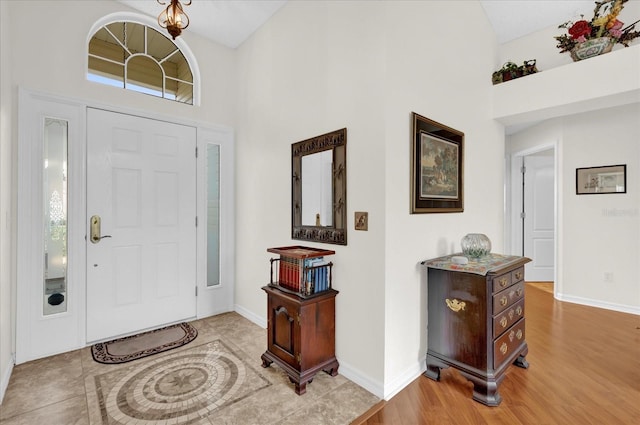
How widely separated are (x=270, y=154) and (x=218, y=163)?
882 mm

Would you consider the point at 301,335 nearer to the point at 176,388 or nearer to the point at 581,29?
the point at 176,388

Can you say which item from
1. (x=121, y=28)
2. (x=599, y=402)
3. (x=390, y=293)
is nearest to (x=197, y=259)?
(x=390, y=293)

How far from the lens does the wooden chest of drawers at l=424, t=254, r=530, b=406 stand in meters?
1.94

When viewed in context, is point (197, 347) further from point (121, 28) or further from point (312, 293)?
point (121, 28)

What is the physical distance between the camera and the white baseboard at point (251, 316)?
3137 millimetres

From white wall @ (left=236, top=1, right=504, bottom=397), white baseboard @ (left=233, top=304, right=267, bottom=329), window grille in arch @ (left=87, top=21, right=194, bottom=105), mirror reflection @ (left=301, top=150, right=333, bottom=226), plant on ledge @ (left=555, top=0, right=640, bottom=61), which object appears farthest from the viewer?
white baseboard @ (left=233, top=304, right=267, bottom=329)

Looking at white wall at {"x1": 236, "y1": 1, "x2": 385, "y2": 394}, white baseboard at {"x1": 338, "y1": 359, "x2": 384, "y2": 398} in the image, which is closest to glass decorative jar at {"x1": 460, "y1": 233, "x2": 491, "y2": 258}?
white wall at {"x1": 236, "y1": 1, "x2": 385, "y2": 394}

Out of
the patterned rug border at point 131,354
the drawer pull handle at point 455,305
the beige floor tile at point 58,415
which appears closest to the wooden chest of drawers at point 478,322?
the drawer pull handle at point 455,305

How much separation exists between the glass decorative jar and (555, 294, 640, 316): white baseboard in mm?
2732

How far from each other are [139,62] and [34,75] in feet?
2.99

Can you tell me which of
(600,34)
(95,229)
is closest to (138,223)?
(95,229)

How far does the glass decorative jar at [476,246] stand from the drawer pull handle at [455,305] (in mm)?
467

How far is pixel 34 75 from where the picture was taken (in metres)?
2.44

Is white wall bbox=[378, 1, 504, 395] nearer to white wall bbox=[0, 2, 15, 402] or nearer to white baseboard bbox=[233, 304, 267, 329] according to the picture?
white baseboard bbox=[233, 304, 267, 329]
